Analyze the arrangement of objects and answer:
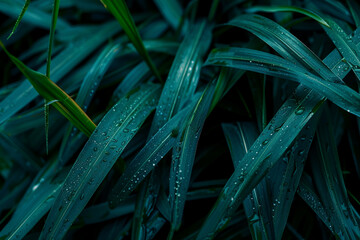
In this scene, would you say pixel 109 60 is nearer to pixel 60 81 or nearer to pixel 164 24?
pixel 60 81

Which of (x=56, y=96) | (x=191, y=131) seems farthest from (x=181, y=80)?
(x=56, y=96)

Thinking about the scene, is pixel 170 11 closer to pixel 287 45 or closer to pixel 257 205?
pixel 287 45

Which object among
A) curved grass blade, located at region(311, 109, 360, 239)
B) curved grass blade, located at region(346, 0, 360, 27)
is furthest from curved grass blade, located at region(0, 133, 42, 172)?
curved grass blade, located at region(346, 0, 360, 27)

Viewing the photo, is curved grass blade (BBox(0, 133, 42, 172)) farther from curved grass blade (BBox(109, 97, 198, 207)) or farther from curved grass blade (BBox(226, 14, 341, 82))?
curved grass blade (BBox(226, 14, 341, 82))

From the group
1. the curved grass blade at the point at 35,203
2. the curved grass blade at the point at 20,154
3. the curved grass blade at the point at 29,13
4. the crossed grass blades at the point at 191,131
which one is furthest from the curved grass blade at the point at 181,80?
the curved grass blade at the point at 29,13

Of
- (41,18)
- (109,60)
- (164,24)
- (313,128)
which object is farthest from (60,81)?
(313,128)

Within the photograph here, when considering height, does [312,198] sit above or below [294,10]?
below
